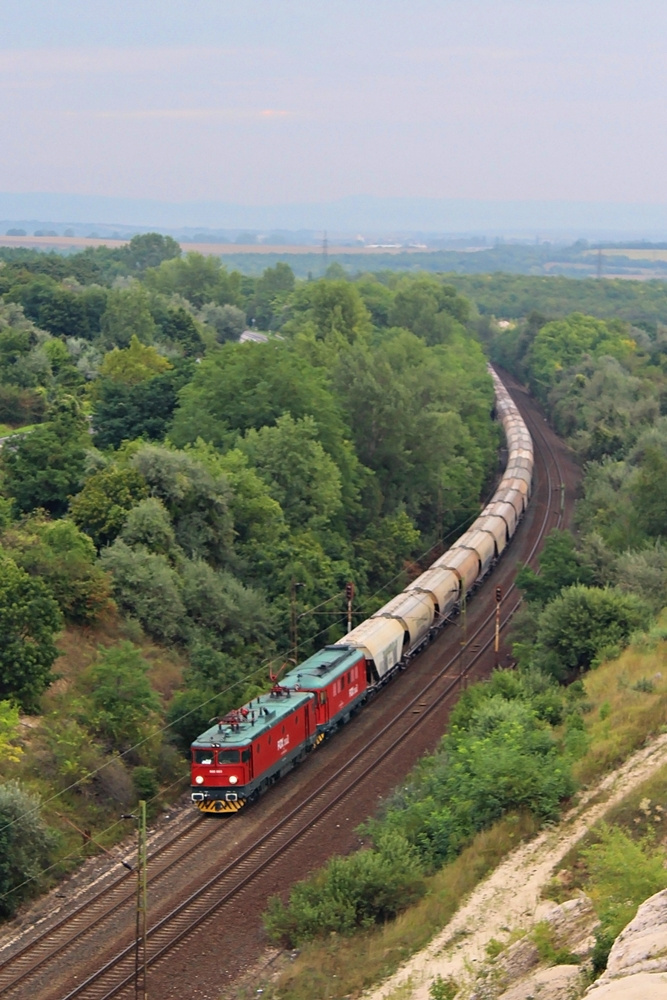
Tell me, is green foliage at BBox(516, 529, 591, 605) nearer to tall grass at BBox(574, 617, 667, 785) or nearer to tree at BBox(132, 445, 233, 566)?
tall grass at BBox(574, 617, 667, 785)

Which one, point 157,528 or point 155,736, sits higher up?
point 157,528

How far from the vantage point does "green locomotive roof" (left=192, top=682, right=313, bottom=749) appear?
1382 inches

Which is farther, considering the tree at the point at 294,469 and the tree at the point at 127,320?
the tree at the point at 127,320

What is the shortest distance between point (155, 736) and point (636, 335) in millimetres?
116028

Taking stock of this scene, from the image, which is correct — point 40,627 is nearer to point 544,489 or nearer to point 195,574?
point 195,574

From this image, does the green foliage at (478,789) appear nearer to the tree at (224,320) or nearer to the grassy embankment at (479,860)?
the grassy embankment at (479,860)

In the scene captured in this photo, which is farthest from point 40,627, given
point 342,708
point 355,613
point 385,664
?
point 355,613

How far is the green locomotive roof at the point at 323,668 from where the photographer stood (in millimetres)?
40594

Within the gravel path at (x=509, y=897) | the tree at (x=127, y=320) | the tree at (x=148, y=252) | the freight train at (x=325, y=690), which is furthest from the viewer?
the tree at (x=148, y=252)

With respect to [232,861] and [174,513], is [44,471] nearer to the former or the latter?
[174,513]

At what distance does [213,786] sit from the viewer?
1379 inches

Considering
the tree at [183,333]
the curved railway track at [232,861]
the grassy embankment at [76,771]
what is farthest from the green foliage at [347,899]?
the tree at [183,333]

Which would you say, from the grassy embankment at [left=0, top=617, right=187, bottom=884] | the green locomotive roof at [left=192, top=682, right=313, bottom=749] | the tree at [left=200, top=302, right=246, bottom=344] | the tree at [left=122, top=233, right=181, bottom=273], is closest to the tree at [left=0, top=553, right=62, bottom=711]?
the grassy embankment at [left=0, top=617, right=187, bottom=884]

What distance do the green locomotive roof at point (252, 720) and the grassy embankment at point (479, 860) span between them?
328 inches
